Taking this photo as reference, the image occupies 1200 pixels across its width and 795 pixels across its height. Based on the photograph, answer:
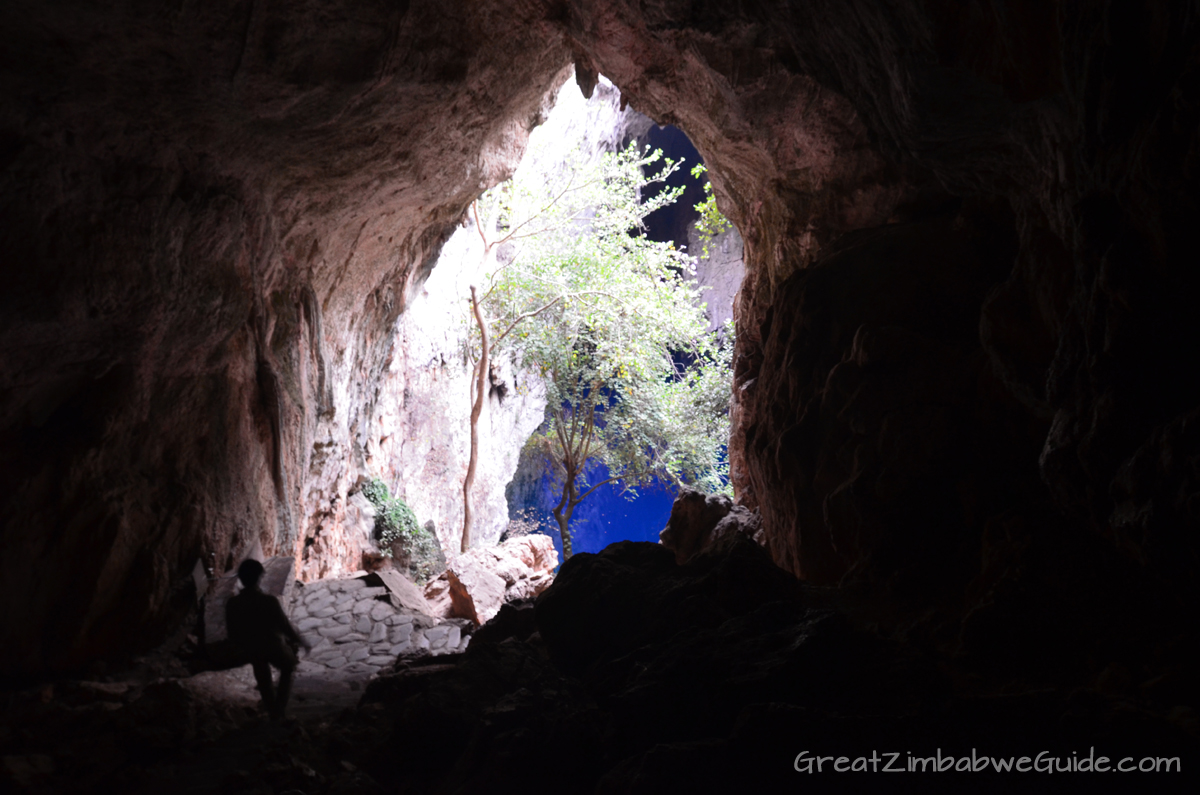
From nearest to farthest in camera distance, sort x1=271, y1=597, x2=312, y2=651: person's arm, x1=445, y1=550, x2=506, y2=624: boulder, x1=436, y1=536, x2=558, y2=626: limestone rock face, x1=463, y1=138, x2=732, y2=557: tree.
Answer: x1=271, y1=597, x2=312, y2=651: person's arm
x1=445, y1=550, x2=506, y2=624: boulder
x1=436, y1=536, x2=558, y2=626: limestone rock face
x1=463, y1=138, x2=732, y2=557: tree

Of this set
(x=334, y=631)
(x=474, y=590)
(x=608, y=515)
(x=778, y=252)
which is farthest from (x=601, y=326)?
(x=334, y=631)

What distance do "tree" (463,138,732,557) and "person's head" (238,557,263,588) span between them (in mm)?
A: 11341

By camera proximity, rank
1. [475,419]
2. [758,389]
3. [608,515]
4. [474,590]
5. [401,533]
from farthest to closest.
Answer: [608,515]
[475,419]
[401,533]
[474,590]
[758,389]

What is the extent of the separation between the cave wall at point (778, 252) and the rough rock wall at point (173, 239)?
0.09 feet

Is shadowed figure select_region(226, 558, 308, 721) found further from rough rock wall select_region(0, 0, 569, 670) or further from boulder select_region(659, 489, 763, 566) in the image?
boulder select_region(659, 489, 763, 566)

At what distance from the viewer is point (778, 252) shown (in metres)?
9.49

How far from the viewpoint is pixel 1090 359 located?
3330 millimetres

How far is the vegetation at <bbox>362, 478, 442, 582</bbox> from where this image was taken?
515 inches

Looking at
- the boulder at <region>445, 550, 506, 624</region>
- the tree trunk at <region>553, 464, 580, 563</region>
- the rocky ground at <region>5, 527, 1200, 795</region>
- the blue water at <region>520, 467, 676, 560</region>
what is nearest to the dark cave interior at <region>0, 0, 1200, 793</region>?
the rocky ground at <region>5, 527, 1200, 795</region>

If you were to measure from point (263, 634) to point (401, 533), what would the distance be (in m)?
8.40

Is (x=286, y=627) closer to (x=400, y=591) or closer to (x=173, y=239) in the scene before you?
(x=173, y=239)

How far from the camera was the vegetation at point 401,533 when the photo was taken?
42.9ft

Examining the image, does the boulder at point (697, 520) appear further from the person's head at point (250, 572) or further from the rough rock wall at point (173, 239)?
the person's head at point (250, 572)

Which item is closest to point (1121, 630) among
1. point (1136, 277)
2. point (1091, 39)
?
point (1136, 277)
